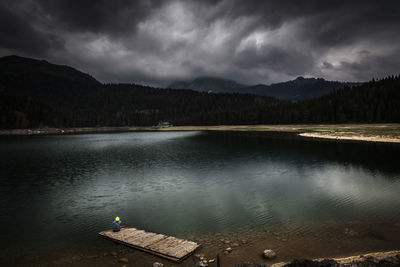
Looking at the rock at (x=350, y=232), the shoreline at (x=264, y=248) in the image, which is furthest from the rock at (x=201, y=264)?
the rock at (x=350, y=232)

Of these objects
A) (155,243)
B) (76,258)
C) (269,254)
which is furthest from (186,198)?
(269,254)

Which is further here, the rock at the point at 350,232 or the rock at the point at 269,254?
the rock at the point at 350,232

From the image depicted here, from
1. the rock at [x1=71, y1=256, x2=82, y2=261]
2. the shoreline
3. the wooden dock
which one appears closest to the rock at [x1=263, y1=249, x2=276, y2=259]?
the shoreline

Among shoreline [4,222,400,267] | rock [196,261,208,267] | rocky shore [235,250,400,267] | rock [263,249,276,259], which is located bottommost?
shoreline [4,222,400,267]

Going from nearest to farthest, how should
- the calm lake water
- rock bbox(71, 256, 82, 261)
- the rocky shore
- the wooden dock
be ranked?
the rocky shore < the wooden dock < rock bbox(71, 256, 82, 261) < the calm lake water

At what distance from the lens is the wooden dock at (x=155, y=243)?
609 inches

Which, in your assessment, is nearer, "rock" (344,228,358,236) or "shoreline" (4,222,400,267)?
"shoreline" (4,222,400,267)

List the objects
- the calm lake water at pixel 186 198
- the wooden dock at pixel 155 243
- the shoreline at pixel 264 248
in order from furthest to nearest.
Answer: the calm lake water at pixel 186 198
the wooden dock at pixel 155 243
the shoreline at pixel 264 248

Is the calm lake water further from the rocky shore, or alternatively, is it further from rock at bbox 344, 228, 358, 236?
the rocky shore

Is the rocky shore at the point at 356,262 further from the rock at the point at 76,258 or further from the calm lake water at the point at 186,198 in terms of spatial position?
the rock at the point at 76,258

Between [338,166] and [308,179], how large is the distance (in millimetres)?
13268

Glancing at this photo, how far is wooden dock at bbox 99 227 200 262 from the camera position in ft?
50.8

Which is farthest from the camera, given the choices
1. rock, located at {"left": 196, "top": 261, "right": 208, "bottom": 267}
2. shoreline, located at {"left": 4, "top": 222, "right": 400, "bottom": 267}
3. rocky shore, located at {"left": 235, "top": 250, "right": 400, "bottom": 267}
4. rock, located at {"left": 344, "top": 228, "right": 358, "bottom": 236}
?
rock, located at {"left": 344, "top": 228, "right": 358, "bottom": 236}

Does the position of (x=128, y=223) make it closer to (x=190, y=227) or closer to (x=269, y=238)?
(x=190, y=227)
